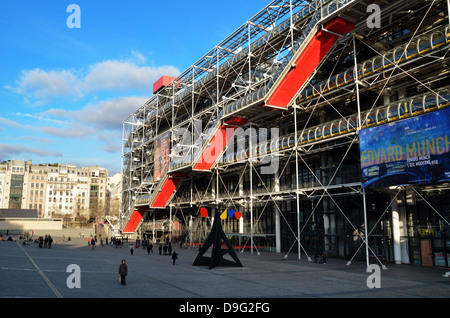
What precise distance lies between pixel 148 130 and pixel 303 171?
34.7 meters

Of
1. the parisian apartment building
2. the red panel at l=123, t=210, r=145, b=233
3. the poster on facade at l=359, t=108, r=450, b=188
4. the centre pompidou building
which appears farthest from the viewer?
the parisian apartment building

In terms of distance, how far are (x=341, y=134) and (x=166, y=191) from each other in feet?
76.6

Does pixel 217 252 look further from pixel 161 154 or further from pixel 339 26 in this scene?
pixel 161 154

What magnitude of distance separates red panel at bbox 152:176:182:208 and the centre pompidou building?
5.9 inches

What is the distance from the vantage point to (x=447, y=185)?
1969cm

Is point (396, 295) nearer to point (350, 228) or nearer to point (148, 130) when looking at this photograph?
point (350, 228)

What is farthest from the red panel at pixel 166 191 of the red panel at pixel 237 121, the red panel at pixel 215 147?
the red panel at pixel 237 121

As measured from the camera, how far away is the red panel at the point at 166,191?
41203mm

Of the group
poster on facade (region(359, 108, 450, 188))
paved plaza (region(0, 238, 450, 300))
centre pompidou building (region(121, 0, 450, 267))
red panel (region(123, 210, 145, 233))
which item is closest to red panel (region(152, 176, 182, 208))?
centre pompidou building (region(121, 0, 450, 267))

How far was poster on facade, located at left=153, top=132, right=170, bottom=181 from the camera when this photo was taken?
4481 centimetres

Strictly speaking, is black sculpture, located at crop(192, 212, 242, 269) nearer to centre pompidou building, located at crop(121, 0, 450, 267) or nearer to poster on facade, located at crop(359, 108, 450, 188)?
centre pompidou building, located at crop(121, 0, 450, 267)

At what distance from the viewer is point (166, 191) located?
137 feet

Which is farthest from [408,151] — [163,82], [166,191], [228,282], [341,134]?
[163,82]
